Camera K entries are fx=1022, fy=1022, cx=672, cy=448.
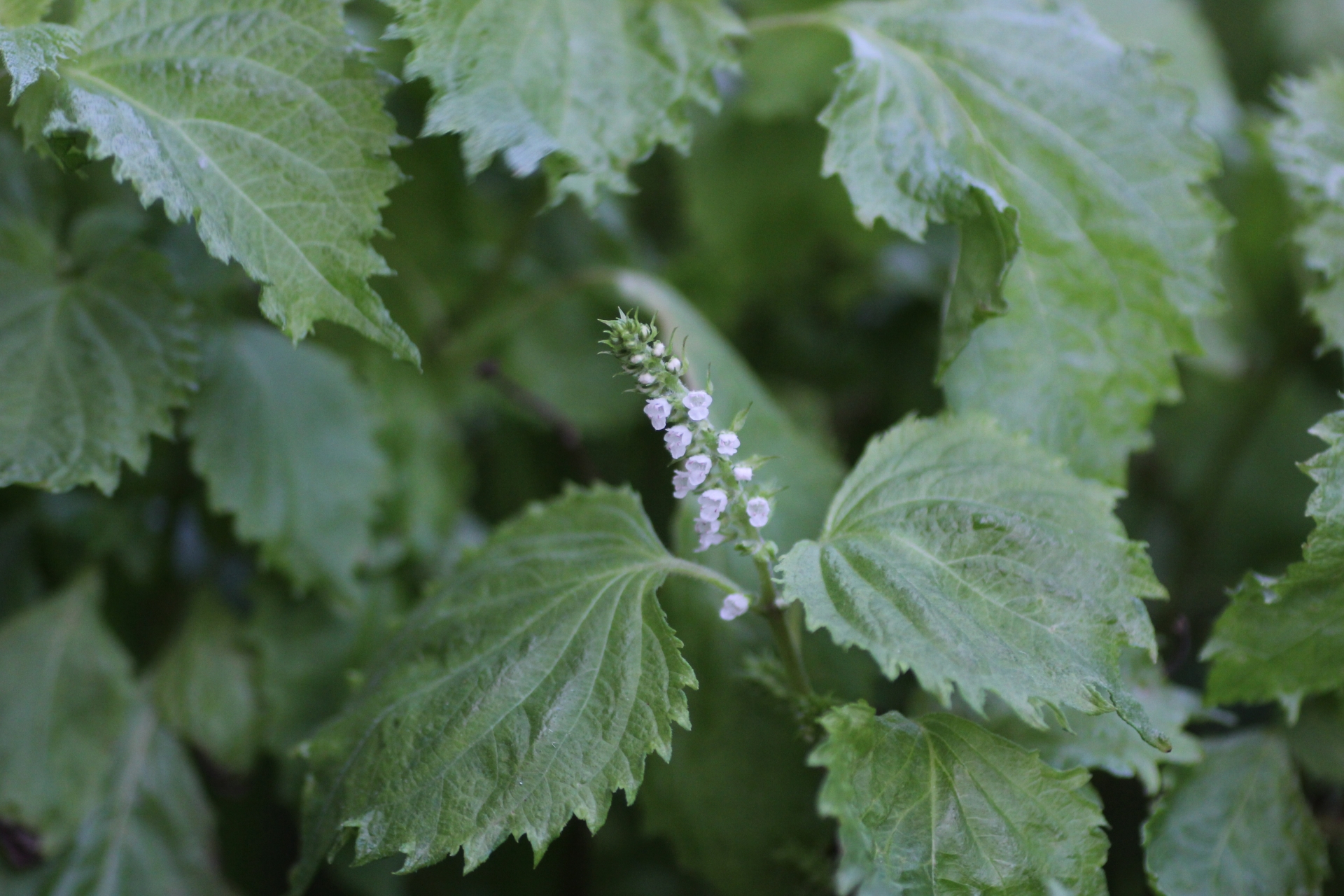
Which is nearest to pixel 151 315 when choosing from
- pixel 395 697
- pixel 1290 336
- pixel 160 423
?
pixel 160 423

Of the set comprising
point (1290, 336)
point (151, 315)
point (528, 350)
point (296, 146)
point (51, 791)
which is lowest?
point (51, 791)

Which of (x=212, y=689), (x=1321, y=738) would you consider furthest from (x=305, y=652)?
(x=1321, y=738)

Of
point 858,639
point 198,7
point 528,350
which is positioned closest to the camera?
point 858,639

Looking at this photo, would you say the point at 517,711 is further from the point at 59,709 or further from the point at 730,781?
the point at 59,709

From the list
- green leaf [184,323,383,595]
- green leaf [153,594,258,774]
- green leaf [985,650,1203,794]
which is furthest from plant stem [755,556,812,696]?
green leaf [153,594,258,774]

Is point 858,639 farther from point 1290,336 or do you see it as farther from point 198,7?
point 1290,336

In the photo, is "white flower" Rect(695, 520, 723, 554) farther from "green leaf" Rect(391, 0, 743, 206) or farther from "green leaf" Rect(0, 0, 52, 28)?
"green leaf" Rect(0, 0, 52, 28)

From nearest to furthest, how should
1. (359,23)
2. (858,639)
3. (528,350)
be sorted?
1. (858,639)
2. (359,23)
3. (528,350)
